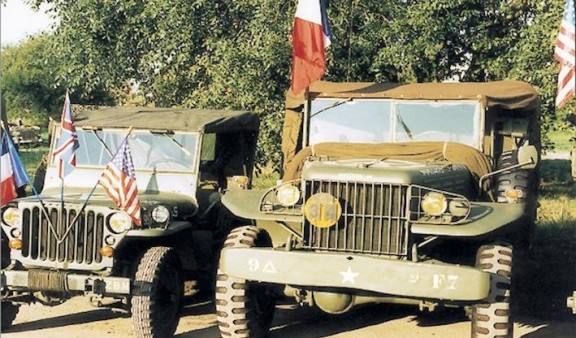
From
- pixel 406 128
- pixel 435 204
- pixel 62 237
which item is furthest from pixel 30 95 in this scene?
pixel 435 204

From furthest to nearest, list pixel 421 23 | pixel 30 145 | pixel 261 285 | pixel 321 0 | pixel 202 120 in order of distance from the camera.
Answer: pixel 30 145, pixel 421 23, pixel 321 0, pixel 202 120, pixel 261 285

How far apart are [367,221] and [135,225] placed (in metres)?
1.77

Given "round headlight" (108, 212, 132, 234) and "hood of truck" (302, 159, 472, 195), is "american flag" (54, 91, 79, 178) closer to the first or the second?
"round headlight" (108, 212, 132, 234)

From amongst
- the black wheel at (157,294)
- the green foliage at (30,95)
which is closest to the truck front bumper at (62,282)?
the black wheel at (157,294)

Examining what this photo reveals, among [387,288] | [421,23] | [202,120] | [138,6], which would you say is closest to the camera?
[387,288]

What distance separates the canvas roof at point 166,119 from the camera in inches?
330

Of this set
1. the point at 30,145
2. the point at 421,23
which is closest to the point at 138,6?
the point at 421,23

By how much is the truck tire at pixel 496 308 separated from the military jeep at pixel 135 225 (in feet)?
7.75

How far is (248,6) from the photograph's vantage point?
43.9 feet

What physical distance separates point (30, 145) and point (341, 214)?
28258 mm

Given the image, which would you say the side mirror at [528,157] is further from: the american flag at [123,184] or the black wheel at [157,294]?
the american flag at [123,184]

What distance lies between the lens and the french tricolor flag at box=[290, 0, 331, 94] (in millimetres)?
9766

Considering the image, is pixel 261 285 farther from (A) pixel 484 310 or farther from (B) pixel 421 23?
(B) pixel 421 23

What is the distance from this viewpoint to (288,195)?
6883 millimetres
